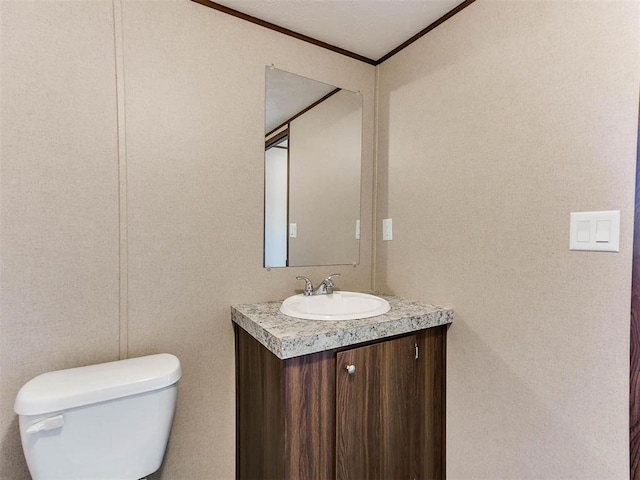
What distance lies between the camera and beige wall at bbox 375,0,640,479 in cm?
92

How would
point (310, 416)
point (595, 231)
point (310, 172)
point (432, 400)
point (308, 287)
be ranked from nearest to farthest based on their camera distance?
point (595, 231), point (310, 416), point (432, 400), point (308, 287), point (310, 172)

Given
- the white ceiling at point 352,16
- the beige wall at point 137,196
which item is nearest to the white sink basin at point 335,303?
the beige wall at point 137,196

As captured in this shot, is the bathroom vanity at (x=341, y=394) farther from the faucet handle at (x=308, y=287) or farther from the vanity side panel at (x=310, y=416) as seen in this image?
the faucet handle at (x=308, y=287)

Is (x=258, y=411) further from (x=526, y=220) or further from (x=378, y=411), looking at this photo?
(x=526, y=220)

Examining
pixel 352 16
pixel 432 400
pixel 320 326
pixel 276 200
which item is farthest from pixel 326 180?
pixel 432 400

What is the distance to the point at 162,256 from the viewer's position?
4.17ft

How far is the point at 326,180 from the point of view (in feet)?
5.57

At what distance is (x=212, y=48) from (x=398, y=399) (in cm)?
160

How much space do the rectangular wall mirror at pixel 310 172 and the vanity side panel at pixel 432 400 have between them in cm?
58

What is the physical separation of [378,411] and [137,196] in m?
1.20

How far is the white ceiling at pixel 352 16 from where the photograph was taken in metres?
1.34

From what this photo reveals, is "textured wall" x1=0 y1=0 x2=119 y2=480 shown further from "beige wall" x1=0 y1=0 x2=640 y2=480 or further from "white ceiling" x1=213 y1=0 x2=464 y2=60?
"white ceiling" x1=213 y1=0 x2=464 y2=60

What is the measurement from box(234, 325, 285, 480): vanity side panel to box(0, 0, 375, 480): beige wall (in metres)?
0.06

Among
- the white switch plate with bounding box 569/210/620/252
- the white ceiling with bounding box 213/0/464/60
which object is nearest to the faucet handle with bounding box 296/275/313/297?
the white switch plate with bounding box 569/210/620/252
